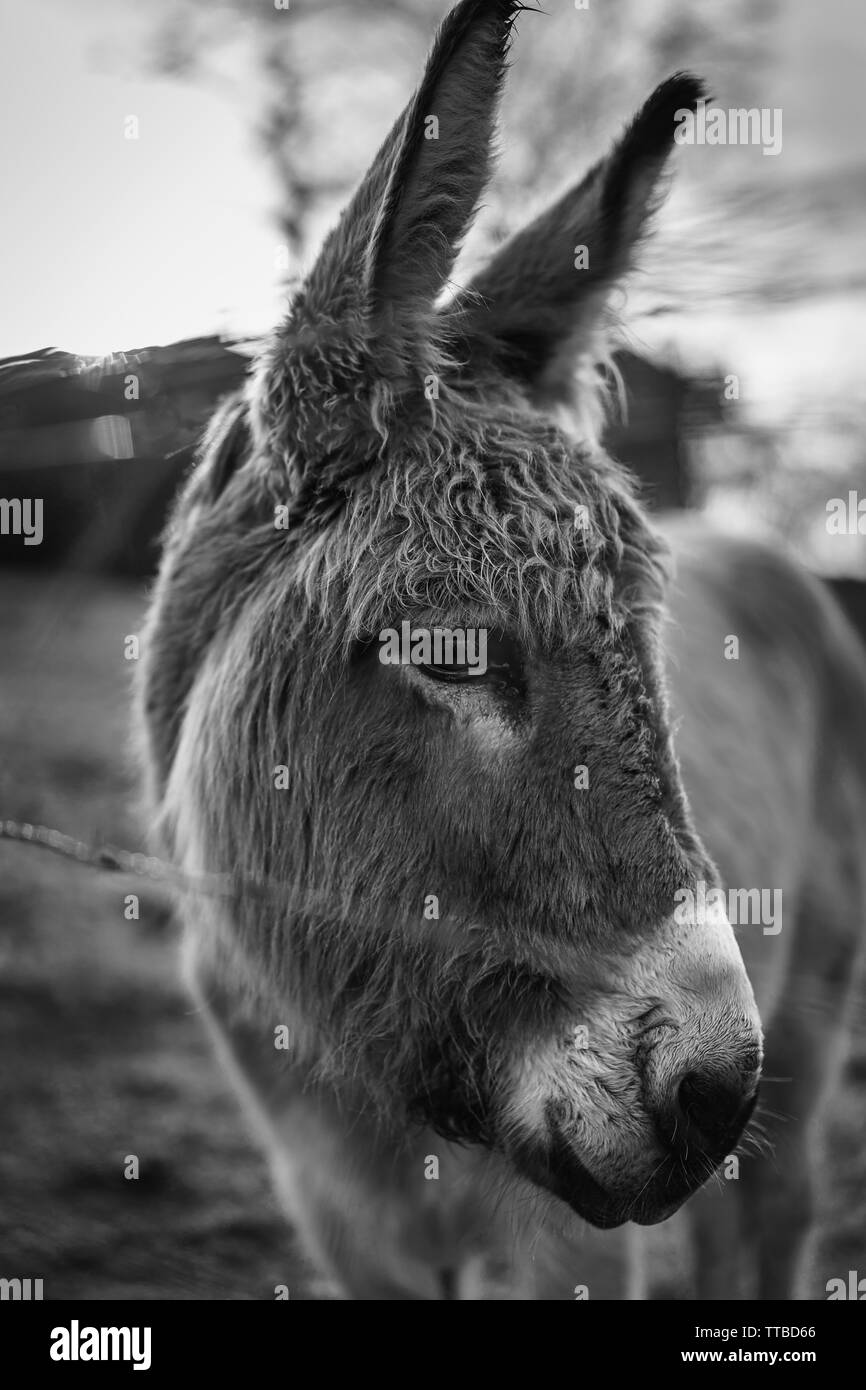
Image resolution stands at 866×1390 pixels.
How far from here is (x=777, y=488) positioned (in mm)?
3004

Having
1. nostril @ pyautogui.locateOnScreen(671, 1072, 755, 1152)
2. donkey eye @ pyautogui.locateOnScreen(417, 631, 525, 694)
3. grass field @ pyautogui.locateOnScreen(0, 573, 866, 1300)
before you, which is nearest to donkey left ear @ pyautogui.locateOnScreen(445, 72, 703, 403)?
donkey eye @ pyautogui.locateOnScreen(417, 631, 525, 694)

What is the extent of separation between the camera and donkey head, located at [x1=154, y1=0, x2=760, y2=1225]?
137 centimetres

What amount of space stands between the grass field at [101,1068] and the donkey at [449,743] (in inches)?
21.5

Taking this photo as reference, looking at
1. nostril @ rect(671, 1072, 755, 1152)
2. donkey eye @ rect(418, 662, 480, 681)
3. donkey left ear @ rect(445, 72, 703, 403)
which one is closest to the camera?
nostril @ rect(671, 1072, 755, 1152)

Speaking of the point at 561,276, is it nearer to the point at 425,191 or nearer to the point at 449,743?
the point at 425,191

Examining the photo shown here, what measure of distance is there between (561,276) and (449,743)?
89cm

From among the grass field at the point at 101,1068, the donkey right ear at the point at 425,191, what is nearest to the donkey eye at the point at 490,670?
the donkey right ear at the point at 425,191

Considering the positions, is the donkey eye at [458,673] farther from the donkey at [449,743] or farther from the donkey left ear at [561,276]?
the donkey left ear at [561,276]

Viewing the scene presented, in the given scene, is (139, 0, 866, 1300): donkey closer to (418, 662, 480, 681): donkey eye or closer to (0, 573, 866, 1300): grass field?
(418, 662, 480, 681): donkey eye

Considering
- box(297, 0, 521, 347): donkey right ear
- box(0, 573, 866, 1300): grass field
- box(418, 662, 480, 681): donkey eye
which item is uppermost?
box(297, 0, 521, 347): donkey right ear

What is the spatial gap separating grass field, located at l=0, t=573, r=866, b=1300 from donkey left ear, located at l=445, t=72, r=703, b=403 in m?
0.94

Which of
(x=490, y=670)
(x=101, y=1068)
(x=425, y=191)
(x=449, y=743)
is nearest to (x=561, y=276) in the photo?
(x=425, y=191)

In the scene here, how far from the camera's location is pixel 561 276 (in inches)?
70.3

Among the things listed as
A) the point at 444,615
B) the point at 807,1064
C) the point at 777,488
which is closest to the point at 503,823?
the point at 444,615
